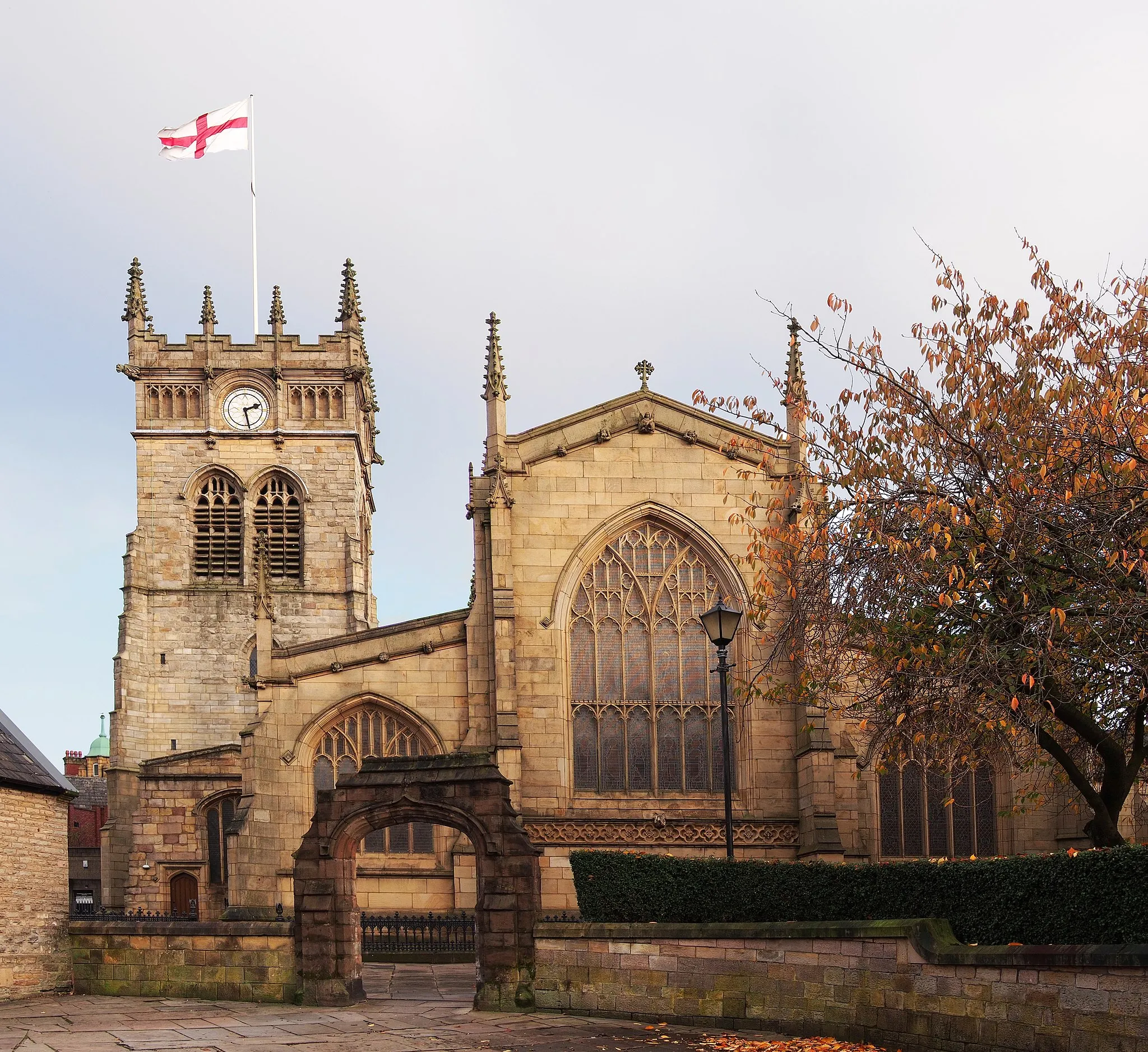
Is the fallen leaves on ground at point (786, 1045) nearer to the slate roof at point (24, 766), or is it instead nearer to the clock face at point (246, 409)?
the slate roof at point (24, 766)

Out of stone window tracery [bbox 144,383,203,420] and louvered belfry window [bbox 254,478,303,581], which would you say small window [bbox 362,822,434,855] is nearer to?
louvered belfry window [bbox 254,478,303,581]

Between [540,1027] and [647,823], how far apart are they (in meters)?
11.5

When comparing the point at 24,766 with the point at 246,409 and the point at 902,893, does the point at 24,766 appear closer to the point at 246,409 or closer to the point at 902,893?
the point at 902,893

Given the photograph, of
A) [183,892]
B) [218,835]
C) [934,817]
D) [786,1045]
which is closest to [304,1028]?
[786,1045]

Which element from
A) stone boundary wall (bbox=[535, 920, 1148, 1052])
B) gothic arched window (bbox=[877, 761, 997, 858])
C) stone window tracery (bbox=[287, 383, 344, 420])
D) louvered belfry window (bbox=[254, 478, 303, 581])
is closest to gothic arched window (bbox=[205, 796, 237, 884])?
louvered belfry window (bbox=[254, 478, 303, 581])

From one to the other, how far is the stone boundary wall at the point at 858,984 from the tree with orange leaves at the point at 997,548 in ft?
9.09

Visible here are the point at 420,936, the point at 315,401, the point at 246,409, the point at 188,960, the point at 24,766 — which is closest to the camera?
the point at 188,960

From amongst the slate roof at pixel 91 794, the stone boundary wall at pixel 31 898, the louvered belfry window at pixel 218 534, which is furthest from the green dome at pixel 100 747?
the stone boundary wall at pixel 31 898

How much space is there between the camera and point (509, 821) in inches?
760

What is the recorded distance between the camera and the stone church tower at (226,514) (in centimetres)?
4778

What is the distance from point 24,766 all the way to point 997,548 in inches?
564

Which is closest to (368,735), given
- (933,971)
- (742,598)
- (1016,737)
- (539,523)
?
(539,523)

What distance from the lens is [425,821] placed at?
19703 mm

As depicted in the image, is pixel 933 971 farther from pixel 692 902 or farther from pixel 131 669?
pixel 131 669
